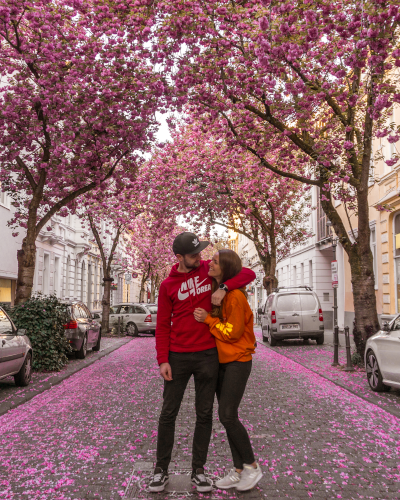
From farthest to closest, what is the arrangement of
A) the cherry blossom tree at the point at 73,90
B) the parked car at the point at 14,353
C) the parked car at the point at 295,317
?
the parked car at the point at 295,317 < the cherry blossom tree at the point at 73,90 < the parked car at the point at 14,353

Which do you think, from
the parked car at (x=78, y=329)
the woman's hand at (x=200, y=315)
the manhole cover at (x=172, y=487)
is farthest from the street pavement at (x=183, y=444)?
the parked car at (x=78, y=329)

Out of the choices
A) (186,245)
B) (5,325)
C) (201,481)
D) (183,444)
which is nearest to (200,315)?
(186,245)

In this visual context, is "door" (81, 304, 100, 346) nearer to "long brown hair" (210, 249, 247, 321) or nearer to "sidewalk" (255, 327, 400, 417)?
"sidewalk" (255, 327, 400, 417)

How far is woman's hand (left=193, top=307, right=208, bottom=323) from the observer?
13.8ft

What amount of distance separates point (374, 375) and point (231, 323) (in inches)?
241

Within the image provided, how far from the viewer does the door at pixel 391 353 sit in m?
8.41

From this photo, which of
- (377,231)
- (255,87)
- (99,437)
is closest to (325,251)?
(377,231)

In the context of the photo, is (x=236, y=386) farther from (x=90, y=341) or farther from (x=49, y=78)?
(x=90, y=341)

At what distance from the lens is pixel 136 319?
27.5 metres

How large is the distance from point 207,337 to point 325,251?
94.7 feet

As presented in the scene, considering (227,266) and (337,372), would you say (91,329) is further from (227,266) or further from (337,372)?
(227,266)

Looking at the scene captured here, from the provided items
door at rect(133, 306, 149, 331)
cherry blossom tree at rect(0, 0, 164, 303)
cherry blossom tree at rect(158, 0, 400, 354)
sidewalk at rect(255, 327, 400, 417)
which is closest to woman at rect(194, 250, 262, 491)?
sidewalk at rect(255, 327, 400, 417)

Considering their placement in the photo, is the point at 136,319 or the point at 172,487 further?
the point at 136,319

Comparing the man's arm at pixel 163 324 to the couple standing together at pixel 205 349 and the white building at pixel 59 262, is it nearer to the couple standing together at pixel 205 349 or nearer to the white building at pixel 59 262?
the couple standing together at pixel 205 349
